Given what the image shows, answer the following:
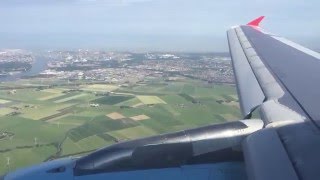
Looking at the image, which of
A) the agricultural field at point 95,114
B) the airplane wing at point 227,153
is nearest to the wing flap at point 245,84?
the airplane wing at point 227,153

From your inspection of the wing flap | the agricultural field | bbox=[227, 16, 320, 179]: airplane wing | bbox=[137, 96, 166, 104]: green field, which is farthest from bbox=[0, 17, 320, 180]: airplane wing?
bbox=[137, 96, 166, 104]: green field

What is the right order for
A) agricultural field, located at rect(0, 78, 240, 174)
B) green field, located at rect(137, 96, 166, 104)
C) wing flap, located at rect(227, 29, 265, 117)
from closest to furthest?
wing flap, located at rect(227, 29, 265, 117) < agricultural field, located at rect(0, 78, 240, 174) < green field, located at rect(137, 96, 166, 104)

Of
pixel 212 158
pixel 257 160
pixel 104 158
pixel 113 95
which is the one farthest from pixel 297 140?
pixel 113 95

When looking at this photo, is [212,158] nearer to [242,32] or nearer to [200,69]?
[242,32]

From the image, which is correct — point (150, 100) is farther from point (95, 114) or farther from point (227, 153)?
point (227, 153)

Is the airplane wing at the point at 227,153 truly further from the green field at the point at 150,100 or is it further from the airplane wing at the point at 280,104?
the green field at the point at 150,100

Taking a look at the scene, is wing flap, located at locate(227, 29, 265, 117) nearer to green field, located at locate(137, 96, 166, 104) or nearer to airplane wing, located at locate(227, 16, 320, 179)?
airplane wing, located at locate(227, 16, 320, 179)

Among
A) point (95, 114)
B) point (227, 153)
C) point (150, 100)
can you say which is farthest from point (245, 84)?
point (150, 100)
